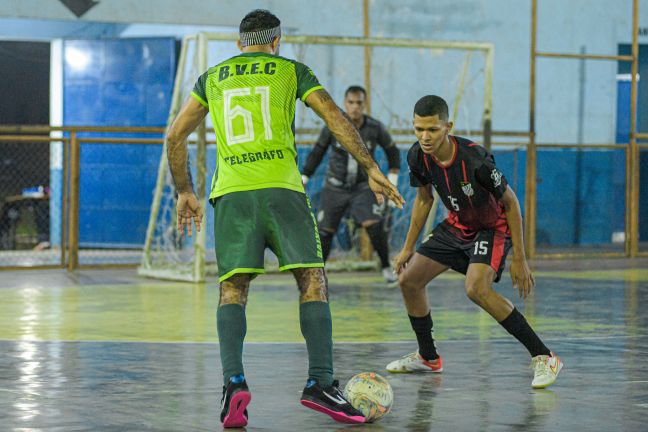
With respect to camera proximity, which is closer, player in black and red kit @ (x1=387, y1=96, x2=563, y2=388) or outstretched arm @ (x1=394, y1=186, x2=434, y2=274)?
player in black and red kit @ (x1=387, y1=96, x2=563, y2=388)

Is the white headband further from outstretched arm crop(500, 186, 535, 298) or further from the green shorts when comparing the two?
outstretched arm crop(500, 186, 535, 298)

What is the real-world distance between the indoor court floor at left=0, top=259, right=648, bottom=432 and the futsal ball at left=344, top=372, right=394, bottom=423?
0.25 ft

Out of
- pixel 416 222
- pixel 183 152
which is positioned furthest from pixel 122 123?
pixel 183 152

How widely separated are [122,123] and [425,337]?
14347mm

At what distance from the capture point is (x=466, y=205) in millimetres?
8883

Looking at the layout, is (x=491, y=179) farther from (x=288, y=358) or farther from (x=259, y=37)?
(x=288, y=358)

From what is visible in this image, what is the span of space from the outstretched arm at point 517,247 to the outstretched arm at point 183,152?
2189 mm

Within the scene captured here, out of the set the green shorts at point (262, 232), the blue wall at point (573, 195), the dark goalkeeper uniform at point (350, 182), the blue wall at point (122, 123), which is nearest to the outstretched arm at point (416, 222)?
the green shorts at point (262, 232)

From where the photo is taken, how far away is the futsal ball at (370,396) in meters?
7.18

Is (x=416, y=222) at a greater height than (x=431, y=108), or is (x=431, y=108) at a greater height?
(x=431, y=108)

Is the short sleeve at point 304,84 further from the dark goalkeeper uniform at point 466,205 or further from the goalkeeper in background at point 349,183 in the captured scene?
the goalkeeper in background at point 349,183

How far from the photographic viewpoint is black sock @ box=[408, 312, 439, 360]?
9117mm

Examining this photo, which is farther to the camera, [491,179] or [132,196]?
[132,196]

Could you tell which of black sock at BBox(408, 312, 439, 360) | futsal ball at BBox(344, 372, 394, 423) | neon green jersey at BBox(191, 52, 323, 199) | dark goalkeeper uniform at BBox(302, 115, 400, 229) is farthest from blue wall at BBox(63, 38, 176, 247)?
futsal ball at BBox(344, 372, 394, 423)
